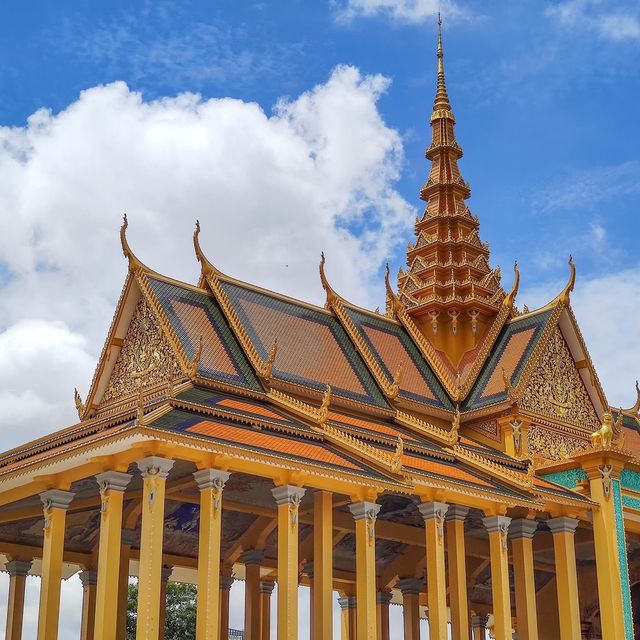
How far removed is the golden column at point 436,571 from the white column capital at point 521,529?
263 centimetres

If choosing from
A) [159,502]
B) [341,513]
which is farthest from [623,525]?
[159,502]

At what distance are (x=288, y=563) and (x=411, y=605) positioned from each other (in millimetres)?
10072

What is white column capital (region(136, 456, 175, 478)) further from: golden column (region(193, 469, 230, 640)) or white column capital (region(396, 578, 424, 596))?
white column capital (region(396, 578, 424, 596))

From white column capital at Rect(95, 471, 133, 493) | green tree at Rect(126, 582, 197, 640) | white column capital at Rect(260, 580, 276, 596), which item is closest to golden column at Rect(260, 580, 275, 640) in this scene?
white column capital at Rect(260, 580, 276, 596)

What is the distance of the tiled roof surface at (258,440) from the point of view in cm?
1656

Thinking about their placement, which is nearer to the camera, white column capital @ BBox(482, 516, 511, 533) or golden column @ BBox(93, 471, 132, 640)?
golden column @ BBox(93, 471, 132, 640)

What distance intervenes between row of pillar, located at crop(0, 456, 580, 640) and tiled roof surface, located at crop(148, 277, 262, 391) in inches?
143

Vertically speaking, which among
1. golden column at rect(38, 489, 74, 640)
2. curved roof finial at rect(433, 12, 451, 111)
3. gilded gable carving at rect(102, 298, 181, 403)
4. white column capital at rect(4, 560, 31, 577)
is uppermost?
curved roof finial at rect(433, 12, 451, 111)

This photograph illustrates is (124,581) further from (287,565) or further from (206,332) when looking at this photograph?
(206,332)

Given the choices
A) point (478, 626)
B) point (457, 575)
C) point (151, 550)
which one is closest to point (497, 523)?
point (457, 575)

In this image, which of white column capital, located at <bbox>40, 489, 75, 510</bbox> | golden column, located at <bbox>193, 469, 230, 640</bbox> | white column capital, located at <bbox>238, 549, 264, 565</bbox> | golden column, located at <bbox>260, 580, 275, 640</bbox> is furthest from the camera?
golden column, located at <bbox>260, 580, 275, 640</bbox>

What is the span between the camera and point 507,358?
2659cm

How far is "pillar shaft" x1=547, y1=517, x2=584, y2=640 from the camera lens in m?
21.1

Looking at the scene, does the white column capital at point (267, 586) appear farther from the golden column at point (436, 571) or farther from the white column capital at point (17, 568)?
the golden column at point (436, 571)
